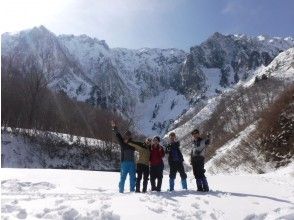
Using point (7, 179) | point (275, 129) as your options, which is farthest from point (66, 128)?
point (7, 179)

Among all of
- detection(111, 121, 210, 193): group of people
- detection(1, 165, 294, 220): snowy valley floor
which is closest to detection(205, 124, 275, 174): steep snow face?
detection(1, 165, 294, 220): snowy valley floor

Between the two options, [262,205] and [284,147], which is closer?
[262,205]

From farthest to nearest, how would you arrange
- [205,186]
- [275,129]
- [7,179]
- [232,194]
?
[275,129] → [7,179] → [205,186] → [232,194]

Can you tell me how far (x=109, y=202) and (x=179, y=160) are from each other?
520 cm

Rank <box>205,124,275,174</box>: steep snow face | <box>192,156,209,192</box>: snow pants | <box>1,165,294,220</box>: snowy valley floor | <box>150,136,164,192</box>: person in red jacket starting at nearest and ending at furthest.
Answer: <box>1,165,294,220</box>: snowy valley floor, <box>192,156,209,192</box>: snow pants, <box>150,136,164,192</box>: person in red jacket, <box>205,124,275,174</box>: steep snow face

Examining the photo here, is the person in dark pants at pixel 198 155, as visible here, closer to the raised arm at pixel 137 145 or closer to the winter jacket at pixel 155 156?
the winter jacket at pixel 155 156

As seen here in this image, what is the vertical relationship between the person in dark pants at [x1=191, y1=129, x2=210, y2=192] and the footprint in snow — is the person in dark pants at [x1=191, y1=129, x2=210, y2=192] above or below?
above

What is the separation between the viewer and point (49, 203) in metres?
12.5

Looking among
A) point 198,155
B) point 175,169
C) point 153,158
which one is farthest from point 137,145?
point 198,155

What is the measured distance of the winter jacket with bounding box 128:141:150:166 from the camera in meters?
16.8

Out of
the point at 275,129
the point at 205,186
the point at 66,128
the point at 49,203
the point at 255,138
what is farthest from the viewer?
the point at 66,128

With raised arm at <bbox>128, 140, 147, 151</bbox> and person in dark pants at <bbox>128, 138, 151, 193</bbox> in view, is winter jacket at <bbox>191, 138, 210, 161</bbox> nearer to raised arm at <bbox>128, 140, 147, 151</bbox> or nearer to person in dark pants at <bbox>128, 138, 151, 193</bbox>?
person in dark pants at <bbox>128, 138, 151, 193</bbox>

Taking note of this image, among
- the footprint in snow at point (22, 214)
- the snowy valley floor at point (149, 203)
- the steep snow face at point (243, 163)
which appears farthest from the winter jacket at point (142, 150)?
the steep snow face at point (243, 163)

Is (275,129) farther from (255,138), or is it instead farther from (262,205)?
(262,205)
